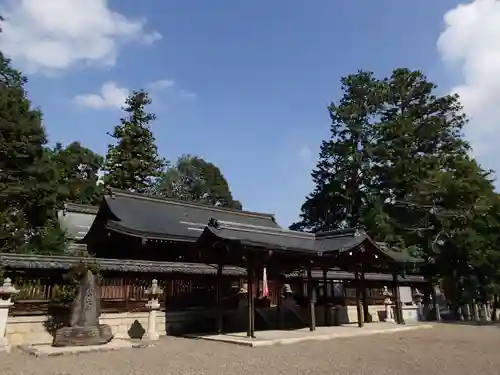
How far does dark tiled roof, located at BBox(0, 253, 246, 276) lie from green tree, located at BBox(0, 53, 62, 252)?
9073mm

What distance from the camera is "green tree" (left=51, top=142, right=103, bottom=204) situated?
143ft

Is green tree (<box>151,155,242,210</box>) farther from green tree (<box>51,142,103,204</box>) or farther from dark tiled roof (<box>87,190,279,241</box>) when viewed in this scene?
dark tiled roof (<box>87,190,279,241</box>)

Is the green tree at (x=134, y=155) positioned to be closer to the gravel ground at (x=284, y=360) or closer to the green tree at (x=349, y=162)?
the green tree at (x=349, y=162)

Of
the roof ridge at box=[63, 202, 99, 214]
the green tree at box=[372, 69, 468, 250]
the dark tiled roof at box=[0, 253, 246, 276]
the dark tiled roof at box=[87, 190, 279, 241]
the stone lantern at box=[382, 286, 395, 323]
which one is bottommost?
the stone lantern at box=[382, 286, 395, 323]

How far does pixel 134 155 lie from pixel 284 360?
121 ft

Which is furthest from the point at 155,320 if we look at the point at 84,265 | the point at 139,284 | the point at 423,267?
the point at 423,267

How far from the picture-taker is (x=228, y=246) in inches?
579

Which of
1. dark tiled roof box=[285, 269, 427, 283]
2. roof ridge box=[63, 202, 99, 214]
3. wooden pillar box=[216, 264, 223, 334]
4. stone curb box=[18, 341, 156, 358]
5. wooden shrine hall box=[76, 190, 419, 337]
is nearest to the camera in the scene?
stone curb box=[18, 341, 156, 358]

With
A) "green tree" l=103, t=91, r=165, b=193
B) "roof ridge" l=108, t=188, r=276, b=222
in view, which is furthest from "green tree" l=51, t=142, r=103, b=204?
"roof ridge" l=108, t=188, r=276, b=222

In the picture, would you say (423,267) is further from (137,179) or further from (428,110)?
(137,179)

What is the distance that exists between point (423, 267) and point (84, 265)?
20869 millimetres

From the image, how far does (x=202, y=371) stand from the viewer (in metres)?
9.18

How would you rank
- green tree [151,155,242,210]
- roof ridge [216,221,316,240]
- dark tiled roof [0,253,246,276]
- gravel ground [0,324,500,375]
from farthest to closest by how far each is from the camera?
green tree [151,155,242,210] < roof ridge [216,221,316,240] < dark tiled roof [0,253,246,276] < gravel ground [0,324,500,375]

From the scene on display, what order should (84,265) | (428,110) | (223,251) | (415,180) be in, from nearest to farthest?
(84,265)
(223,251)
(415,180)
(428,110)
